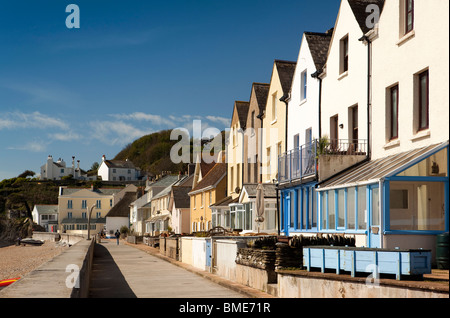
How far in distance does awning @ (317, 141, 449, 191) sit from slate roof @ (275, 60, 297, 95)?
9.64 metres

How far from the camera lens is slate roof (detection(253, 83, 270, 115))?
97.7 ft

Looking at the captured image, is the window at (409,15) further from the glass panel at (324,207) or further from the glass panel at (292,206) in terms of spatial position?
the glass panel at (292,206)

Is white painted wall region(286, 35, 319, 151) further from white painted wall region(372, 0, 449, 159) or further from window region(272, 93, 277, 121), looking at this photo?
white painted wall region(372, 0, 449, 159)

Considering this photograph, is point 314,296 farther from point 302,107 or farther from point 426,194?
point 302,107

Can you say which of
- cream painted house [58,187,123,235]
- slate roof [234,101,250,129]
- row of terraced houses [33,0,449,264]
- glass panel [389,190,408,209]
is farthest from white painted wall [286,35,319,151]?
cream painted house [58,187,123,235]

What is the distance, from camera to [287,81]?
86.4 ft

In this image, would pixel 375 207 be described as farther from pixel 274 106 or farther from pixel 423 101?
pixel 274 106

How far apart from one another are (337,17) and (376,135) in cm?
562

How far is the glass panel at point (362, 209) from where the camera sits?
1420 cm

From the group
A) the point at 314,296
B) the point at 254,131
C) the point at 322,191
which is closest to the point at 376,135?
the point at 322,191

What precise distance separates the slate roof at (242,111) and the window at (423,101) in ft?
62.7

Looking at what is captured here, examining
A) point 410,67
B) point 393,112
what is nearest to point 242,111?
point 393,112

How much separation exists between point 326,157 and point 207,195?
2534 cm
